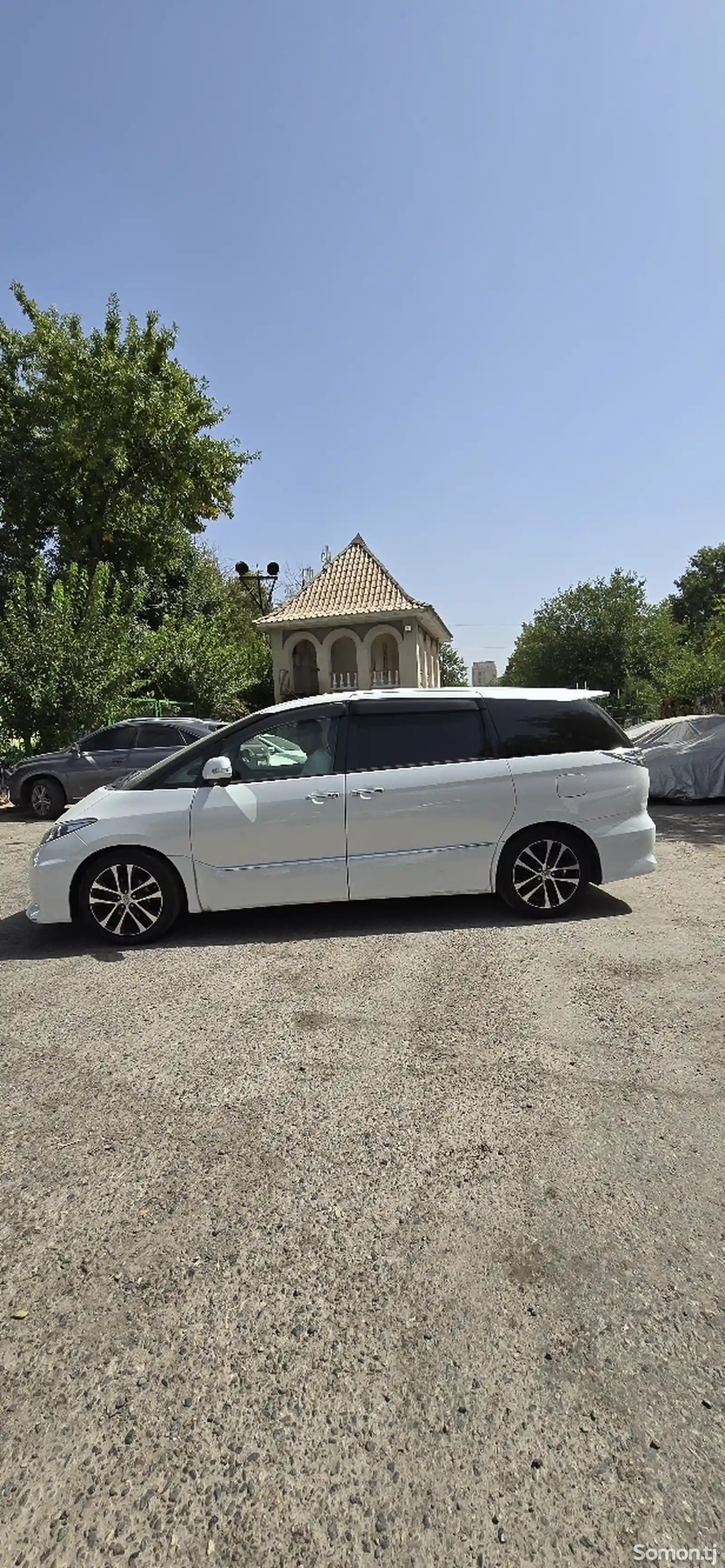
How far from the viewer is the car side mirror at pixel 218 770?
506 centimetres

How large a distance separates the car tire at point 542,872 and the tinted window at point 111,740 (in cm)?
858

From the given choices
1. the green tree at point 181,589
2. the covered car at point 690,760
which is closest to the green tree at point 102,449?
the green tree at point 181,589

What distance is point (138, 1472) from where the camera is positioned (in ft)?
5.32

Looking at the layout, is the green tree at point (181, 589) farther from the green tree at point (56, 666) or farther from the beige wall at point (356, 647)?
the green tree at point (56, 666)

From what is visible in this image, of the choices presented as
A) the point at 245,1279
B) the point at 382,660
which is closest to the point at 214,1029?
the point at 245,1279

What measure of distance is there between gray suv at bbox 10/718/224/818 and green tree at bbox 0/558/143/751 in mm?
2335

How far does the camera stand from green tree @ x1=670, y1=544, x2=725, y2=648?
61938mm

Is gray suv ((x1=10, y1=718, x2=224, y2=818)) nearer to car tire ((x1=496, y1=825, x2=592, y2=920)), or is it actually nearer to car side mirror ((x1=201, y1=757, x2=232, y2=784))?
car side mirror ((x1=201, y1=757, x2=232, y2=784))

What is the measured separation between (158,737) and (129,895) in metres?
7.86

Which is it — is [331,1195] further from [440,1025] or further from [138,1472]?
[440,1025]

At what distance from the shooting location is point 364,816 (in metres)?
5.16

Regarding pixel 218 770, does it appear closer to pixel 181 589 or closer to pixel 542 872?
pixel 542 872

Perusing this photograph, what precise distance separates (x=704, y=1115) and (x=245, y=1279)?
183 centimetres

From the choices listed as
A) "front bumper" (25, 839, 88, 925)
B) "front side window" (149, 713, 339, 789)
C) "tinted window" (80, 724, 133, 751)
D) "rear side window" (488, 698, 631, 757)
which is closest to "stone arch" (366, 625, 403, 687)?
"tinted window" (80, 724, 133, 751)
